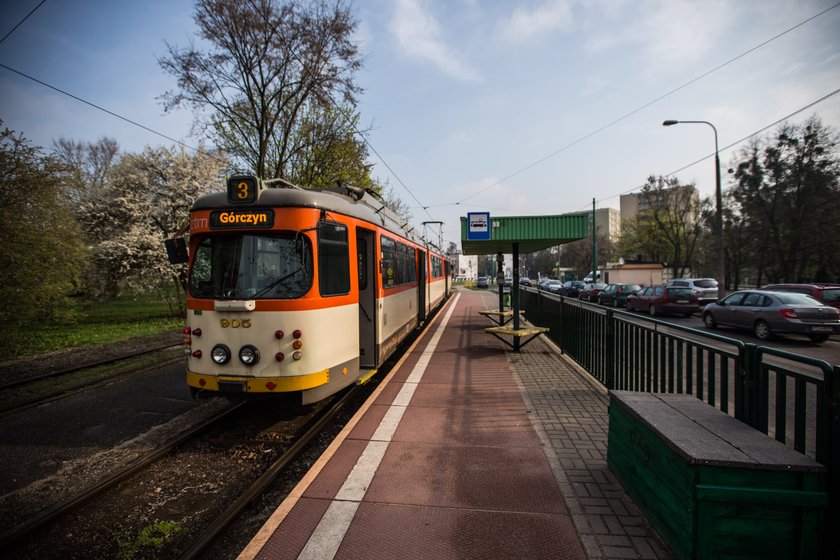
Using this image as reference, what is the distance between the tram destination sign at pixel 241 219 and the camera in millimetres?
4984

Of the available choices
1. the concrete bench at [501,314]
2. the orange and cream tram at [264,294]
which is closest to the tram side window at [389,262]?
the orange and cream tram at [264,294]

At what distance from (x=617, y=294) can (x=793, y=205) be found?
53.0 ft

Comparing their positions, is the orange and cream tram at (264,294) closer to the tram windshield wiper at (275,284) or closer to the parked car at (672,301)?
the tram windshield wiper at (275,284)

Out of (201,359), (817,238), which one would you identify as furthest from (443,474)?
(817,238)

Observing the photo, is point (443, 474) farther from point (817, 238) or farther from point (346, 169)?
point (817, 238)

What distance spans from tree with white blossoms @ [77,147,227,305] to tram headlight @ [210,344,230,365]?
1581 cm

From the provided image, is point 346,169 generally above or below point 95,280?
above

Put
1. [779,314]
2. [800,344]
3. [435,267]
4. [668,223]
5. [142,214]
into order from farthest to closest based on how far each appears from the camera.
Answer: [668,223] < [435,267] < [142,214] < [779,314] < [800,344]

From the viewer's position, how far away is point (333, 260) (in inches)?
219

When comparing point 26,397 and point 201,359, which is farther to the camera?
point 26,397

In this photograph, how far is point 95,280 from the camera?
1902 cm

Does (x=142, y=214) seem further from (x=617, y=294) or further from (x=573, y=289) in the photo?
(x=573, y=289)

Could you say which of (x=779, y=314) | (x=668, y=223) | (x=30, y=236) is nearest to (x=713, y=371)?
(x=779, y=314)

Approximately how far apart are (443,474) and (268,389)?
7.23 ft
